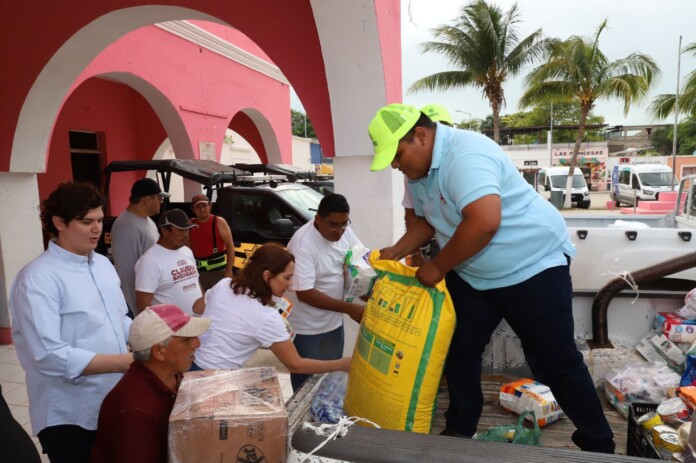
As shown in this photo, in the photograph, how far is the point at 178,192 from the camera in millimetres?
15062

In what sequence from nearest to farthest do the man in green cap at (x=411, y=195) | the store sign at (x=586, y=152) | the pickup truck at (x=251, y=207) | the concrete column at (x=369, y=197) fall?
the man in green cap at (x=411, y=195) → the concrete column at (x=369, y=197) → the pickup truck at (x=251, y=207) → the store sign at (x=586, y=152)

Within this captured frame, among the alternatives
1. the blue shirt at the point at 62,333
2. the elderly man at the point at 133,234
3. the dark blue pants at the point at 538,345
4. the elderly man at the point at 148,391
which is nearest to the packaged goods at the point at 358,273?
the dark blue pants at the point at 538,345

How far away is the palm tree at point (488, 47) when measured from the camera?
19609 mm

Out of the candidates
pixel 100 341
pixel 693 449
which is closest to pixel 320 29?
pixel 100 341

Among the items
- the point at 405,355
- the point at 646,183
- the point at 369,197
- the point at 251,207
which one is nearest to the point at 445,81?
Answer: the point at 646,183

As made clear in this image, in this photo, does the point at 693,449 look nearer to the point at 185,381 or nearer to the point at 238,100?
the point at 185,381

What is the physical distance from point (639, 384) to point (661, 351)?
387 mm

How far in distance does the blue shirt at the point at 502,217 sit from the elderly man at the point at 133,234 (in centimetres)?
305

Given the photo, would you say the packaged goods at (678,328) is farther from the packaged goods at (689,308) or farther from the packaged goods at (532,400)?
the packaged goods at (532,400)

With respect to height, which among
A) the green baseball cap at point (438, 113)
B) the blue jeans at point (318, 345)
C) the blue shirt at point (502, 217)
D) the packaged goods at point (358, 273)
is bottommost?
the blue jeans at point (318, 345)

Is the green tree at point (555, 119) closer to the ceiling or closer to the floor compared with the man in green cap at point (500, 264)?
closer to the ceiling

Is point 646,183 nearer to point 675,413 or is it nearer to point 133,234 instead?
point 133,234

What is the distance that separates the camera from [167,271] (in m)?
3.57

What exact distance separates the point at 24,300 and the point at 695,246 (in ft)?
17.0
